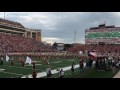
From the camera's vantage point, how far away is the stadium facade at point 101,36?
48.8m

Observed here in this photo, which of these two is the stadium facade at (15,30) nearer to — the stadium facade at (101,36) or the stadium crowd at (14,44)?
the stadium crowd at (14,44)

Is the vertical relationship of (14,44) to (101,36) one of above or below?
below

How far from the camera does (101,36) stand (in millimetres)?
49625

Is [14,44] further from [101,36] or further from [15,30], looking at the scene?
[15,30]

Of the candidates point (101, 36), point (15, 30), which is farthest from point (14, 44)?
point (15, 30)

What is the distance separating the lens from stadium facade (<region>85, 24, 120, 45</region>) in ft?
160

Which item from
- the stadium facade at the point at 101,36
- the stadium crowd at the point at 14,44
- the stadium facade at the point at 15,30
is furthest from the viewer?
the stadium facade at the point at 15,30

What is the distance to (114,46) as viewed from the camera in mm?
55938

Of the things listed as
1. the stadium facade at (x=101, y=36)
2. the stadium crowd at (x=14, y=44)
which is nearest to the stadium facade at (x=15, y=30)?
the stadium crowd at (x=14, y=44)

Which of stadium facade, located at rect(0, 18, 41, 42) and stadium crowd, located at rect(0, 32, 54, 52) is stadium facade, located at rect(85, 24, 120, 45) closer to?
stadium crowd, located at rect(0, 32, 54, 52)
